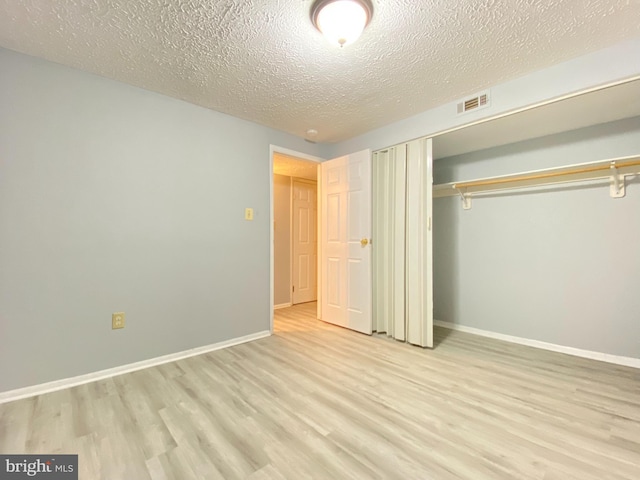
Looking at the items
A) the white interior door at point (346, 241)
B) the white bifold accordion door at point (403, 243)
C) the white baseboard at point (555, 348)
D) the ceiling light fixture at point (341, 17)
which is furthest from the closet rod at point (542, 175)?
the ceiling light fixture at point (341, 17)

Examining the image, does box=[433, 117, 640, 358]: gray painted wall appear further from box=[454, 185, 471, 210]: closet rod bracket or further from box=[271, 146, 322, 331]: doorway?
box=[271, 146, 322, 331]: doorway

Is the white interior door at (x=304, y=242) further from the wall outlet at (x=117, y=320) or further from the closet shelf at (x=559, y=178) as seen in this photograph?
the wall outlet at (x=117, y=320)

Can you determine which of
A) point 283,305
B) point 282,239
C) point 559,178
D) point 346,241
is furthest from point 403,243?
point 283,305

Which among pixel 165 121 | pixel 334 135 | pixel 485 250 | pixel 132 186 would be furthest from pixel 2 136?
pixel 485 250

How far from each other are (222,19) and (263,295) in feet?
7.86

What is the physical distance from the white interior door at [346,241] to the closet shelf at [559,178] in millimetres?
983

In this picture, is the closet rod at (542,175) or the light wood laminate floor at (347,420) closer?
the light wood laminate floor at (347,420)

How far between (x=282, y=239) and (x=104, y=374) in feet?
9.56

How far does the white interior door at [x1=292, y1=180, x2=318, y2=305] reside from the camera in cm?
479

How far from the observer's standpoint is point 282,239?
4617mm

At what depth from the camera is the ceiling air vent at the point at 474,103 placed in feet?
7.51

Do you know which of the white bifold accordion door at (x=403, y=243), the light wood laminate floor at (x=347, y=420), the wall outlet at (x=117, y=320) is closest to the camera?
the light wood laminate floor at (x=347, y=420)

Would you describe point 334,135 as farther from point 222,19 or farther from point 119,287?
point 119,287

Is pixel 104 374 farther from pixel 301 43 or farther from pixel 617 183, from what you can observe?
pixel 617 183
